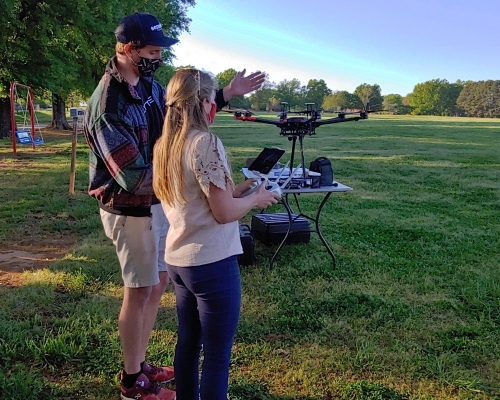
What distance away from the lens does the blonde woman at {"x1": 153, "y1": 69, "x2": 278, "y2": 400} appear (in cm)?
182

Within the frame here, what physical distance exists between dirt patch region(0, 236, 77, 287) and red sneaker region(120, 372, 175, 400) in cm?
214

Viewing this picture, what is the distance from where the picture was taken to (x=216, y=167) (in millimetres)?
1792

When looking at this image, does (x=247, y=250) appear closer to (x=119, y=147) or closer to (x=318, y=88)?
(x=119, y=147)

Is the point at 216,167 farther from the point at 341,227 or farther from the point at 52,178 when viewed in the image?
the point at 52,178

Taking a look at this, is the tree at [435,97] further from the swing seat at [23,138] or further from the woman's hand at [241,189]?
the woman's hand at [241,189]

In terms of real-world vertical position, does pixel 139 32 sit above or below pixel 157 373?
above

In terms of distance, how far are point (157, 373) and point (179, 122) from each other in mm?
1585

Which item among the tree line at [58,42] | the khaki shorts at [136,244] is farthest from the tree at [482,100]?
the khaki shorts at [136,244]

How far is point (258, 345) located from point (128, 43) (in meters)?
2.06

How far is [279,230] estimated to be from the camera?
202 inches

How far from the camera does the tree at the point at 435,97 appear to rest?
10512 cm

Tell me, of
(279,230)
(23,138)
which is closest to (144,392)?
(279,230)

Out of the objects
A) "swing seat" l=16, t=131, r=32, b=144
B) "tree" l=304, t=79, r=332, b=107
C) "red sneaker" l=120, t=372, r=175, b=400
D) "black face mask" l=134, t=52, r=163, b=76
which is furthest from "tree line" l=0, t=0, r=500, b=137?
"tree" l=304, t=79, r=332, b=107

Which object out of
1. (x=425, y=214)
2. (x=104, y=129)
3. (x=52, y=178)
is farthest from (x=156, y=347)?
(x=52, y=178)
